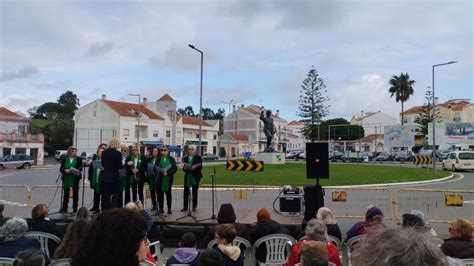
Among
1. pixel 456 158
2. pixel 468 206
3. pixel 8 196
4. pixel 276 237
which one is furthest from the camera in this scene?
pixel 456 158

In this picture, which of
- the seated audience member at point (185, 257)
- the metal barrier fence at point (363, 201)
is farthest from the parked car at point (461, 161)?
the seated audience member at point (185, 257)

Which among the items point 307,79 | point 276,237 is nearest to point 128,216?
point 276,237

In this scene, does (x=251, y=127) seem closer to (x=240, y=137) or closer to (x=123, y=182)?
(x=240, y=137)

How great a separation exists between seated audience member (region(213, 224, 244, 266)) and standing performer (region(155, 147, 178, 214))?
220 inches

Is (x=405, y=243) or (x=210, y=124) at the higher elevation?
(x=210, y=124)

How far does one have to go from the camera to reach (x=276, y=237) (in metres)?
6.05

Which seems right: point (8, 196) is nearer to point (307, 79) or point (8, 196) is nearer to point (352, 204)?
point (352, 204)

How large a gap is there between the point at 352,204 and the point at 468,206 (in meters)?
3.67

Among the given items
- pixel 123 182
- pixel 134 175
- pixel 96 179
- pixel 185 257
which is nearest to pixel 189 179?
pixel 134 175

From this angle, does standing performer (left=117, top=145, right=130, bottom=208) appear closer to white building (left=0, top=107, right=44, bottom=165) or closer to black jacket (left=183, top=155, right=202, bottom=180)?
black jacket (left=183, top=155, right=202, bottom=180)

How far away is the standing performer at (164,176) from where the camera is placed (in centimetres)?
1048

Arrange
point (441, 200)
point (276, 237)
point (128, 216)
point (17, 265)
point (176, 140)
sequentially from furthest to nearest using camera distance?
point (176, 140) < point (441, 200) < point (276, 237) < point (17, 265) < point (128, 216)

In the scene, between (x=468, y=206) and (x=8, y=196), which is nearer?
(x=468, y=206)

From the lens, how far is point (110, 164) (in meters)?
9.90
